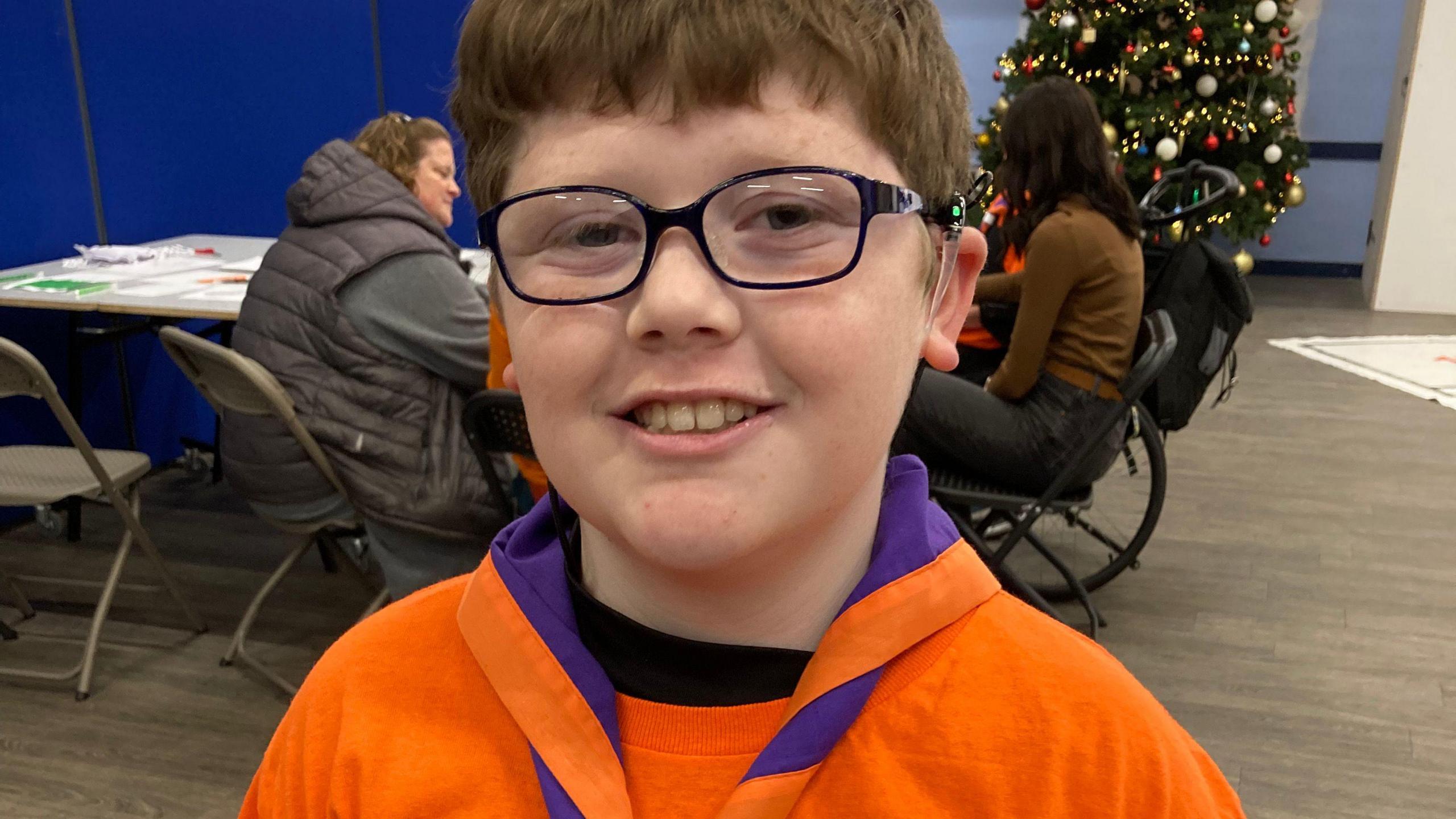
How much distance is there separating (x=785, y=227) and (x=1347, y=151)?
303 inches

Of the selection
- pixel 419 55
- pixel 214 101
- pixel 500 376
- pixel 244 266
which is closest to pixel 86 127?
pixel 214 101

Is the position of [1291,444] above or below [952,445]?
below

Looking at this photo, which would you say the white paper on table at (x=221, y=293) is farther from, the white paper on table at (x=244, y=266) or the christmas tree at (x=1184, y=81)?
the christmas tree at (x=1184, y=81)

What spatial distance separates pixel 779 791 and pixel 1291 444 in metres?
3.97

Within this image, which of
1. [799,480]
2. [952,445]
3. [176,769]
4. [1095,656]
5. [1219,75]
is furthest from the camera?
[1219,75]

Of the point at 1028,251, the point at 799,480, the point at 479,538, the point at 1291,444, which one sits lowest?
the point at 1291,444

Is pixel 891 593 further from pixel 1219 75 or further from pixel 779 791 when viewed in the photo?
pixel 1219 75

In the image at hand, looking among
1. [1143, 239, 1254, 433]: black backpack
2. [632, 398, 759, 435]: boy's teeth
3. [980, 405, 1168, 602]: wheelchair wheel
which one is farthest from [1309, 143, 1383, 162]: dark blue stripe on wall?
[632, 398, 759, 435]: boy's teeth

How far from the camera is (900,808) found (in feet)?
2.27

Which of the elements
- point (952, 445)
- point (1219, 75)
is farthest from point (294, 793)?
point (1219, 75)

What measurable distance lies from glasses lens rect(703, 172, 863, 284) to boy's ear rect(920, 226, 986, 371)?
0.14m

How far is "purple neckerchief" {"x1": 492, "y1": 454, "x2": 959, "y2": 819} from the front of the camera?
2.31 ft

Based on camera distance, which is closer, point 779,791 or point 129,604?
point 779,791

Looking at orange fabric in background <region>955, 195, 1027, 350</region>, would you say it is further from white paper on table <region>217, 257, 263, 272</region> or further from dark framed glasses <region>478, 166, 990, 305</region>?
dark framed glasses <region>478, 166, 990, 305</region>
